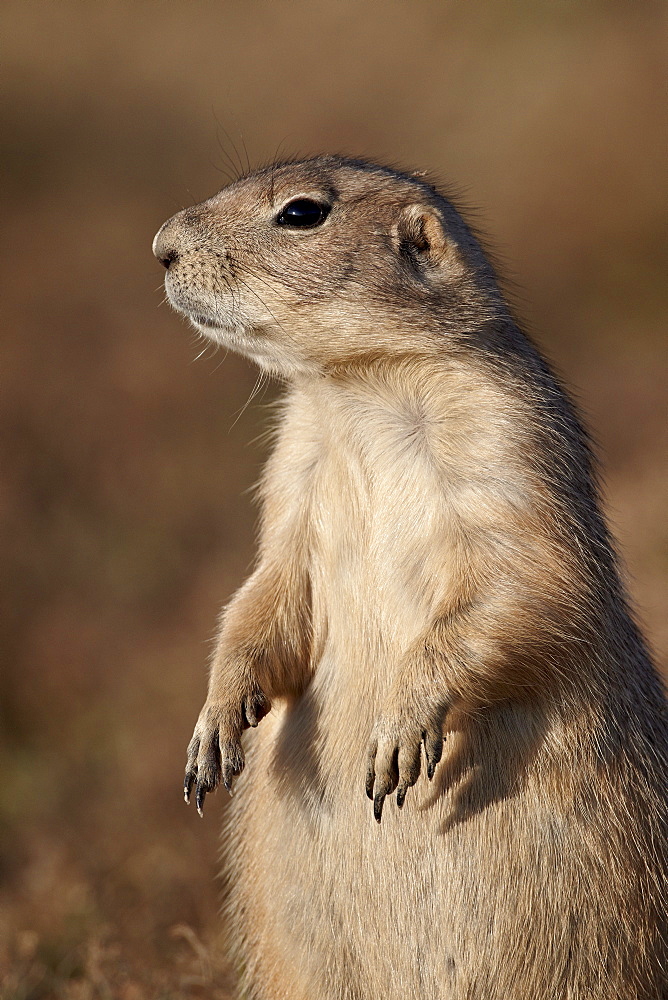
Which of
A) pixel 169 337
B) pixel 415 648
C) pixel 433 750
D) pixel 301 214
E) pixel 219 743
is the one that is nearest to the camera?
pixel 433 750

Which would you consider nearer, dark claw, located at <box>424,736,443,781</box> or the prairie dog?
dark claw, located at <box>424,736,443,781</box>

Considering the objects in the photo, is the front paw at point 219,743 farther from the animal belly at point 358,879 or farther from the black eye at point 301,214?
the black eye at point 301,214

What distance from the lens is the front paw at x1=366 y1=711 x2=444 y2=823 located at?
340cm

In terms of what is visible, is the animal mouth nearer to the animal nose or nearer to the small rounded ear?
the animal nose

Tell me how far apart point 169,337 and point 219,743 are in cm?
922

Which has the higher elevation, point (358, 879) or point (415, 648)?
point (415, 648)

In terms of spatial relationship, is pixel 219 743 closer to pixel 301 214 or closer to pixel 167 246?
pixel 167 246

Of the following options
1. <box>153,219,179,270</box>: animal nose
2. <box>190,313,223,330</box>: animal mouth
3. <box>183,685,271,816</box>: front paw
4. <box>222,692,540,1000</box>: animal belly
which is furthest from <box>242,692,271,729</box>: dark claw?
<box>153,219,179,270</box>: animal nose

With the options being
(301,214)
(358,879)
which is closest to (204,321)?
(301,214)

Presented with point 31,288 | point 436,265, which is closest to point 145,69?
point 31,288

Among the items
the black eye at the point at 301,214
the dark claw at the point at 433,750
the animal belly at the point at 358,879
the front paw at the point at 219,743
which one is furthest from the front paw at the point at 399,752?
the black eye at the point at 301,214

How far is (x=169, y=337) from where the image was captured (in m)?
12.6

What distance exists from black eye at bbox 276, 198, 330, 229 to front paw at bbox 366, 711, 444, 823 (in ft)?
6.18

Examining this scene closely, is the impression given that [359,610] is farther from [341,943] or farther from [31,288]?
[31,288]
